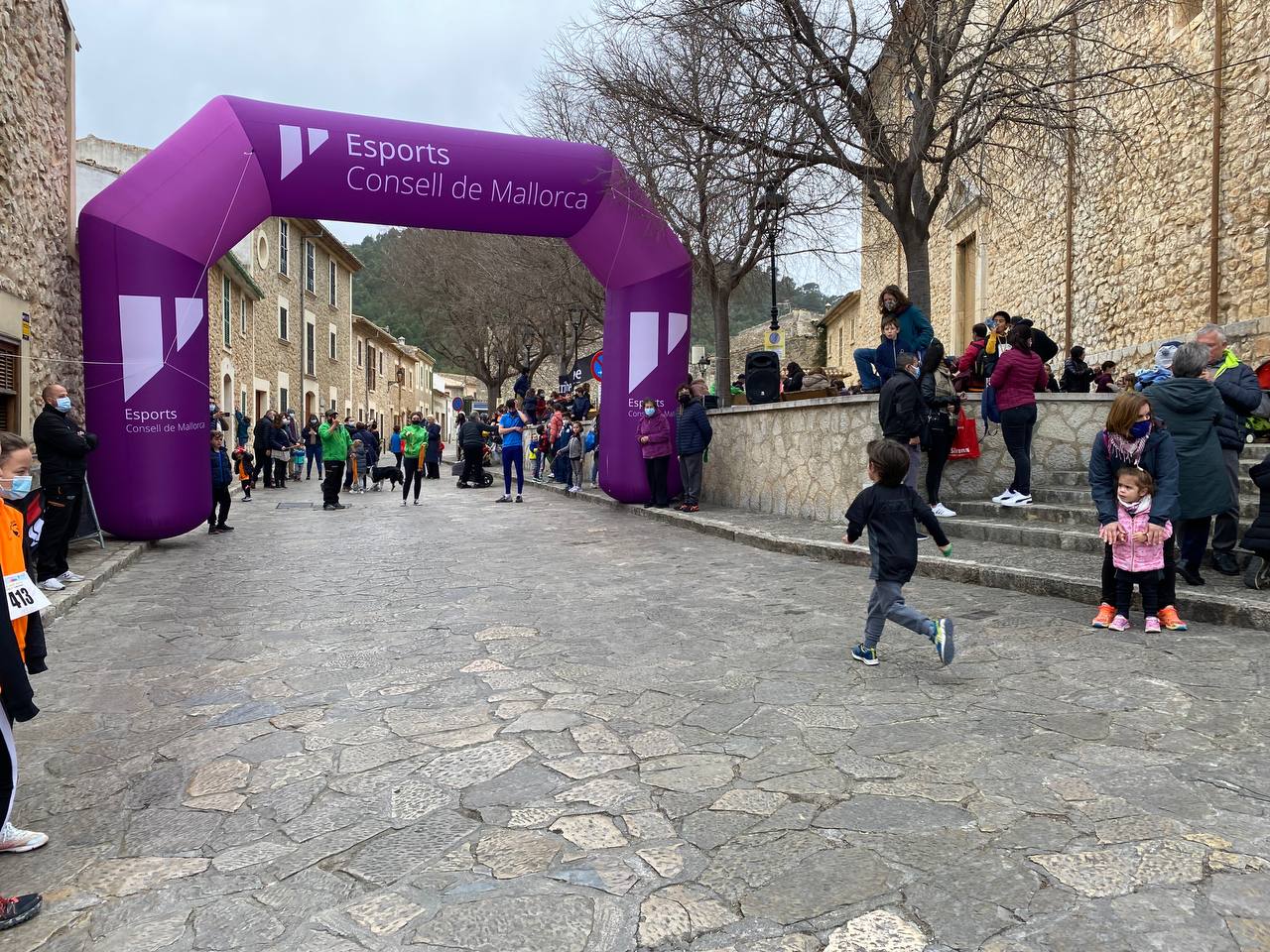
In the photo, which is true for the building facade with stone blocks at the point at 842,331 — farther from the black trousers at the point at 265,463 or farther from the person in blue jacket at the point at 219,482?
the person in blue jacket at the point at 219,482

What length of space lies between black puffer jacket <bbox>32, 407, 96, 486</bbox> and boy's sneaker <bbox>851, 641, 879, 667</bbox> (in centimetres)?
657

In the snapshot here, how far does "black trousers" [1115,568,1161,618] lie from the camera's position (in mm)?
5250

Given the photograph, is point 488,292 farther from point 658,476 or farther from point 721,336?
point 658,476

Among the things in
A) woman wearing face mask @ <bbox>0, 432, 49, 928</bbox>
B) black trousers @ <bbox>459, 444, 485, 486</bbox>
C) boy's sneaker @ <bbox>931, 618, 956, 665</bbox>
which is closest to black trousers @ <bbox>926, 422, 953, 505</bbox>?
boy's sneaker @ <bbox>931, 618, 956, 665</bbox>

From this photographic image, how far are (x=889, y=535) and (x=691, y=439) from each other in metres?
7.41

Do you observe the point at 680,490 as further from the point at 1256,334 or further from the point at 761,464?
the point at 1256,334

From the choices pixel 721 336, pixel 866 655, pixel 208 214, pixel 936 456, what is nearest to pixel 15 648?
pixel 866 655

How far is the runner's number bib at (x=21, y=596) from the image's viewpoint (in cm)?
272

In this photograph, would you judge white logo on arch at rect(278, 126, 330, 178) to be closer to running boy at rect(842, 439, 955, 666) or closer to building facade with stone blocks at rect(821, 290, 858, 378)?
running boy at rect(842, 439, 955, 666)

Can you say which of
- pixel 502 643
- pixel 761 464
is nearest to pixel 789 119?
pixel 761 464

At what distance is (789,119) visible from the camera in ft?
34.9

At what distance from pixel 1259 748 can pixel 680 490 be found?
10.1m

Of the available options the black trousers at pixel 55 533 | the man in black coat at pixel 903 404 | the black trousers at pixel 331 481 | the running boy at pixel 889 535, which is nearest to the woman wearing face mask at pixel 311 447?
the black trousers at pixel 331 481

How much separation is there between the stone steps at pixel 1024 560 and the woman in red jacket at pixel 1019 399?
493 mm
